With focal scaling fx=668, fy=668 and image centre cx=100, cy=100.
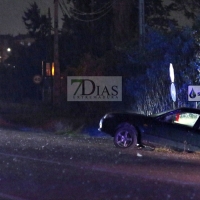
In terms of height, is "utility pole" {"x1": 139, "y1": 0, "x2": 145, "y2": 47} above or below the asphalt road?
above

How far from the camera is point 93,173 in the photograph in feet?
48.5

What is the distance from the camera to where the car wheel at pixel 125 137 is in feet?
66.4

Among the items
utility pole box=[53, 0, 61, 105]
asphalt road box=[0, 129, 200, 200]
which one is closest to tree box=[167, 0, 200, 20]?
utility pole box=[53, 0, 61, 105]

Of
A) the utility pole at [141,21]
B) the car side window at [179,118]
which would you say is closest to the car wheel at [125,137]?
the car side window at [179,118]

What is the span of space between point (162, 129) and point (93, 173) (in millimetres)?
5585

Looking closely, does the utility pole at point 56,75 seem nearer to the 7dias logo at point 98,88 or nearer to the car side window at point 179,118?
the 7dias logo at point 98,88

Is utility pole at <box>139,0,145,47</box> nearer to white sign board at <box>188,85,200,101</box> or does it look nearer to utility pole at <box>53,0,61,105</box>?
white sign board at <box>188,85,200,101</box>

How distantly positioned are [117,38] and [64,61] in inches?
526

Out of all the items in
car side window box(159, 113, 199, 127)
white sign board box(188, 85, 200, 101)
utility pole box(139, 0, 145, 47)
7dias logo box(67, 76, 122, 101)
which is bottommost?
car side window box(159, 113, 199, 127)

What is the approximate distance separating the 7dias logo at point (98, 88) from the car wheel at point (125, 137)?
13315 mm

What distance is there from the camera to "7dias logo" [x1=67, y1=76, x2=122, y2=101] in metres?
34.1

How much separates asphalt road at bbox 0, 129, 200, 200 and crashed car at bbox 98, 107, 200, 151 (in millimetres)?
351

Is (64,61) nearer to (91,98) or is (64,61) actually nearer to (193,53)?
(91,98)

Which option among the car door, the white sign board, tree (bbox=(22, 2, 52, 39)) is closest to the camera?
the car door
